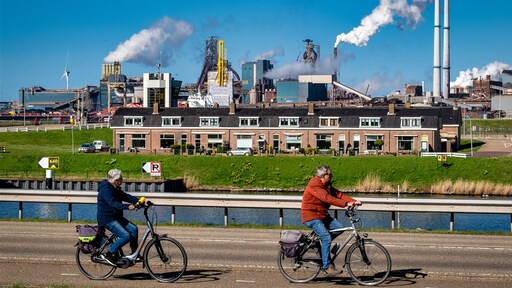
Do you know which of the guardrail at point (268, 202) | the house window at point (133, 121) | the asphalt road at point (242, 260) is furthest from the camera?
the house window at point (133, 121)

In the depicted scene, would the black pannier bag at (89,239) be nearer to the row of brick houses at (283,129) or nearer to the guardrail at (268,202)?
the guardrail at (268,202)

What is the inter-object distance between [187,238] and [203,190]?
5152 centimetres

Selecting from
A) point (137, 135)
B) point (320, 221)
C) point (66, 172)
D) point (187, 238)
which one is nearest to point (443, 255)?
point (320, 221)

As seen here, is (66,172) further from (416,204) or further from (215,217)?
(416,204)

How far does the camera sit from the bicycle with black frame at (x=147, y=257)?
18062 mm

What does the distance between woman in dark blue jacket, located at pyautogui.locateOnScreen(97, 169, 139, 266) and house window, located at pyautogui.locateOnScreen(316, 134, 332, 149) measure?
74.8 m

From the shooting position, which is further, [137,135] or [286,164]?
[137,135]

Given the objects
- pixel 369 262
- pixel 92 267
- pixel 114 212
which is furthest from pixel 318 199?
pixel 92 267

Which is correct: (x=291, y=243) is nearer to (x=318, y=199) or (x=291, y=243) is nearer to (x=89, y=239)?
(x=318, y=199)

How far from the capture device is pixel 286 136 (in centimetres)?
9394

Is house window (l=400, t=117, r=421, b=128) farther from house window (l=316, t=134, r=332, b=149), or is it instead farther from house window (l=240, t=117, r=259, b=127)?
house window (l=240, t=117, r=259, b=127)

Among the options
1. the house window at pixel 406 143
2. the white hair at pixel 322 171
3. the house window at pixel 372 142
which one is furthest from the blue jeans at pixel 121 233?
the house window at pixel 406 143

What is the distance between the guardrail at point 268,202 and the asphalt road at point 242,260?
8.02 ft

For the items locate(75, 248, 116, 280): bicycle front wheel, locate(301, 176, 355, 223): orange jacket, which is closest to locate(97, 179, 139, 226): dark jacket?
locate(75, 248, 116, 280): bicycle front wheel
